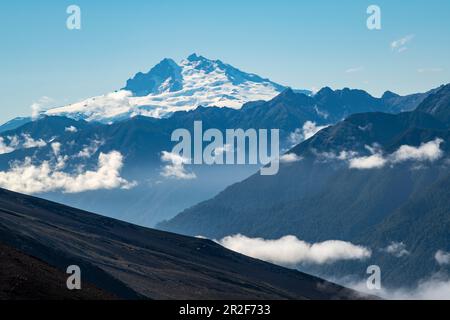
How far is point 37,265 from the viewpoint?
478 ft
